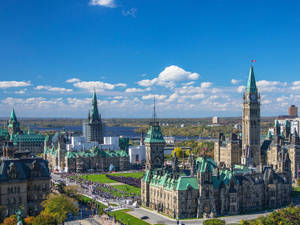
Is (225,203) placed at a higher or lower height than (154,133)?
lower

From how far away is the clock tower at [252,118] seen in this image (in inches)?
6245

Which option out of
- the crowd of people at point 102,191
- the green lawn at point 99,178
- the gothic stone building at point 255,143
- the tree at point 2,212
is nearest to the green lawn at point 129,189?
the crowd of people at point 102,191

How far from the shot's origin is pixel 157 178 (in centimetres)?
10725

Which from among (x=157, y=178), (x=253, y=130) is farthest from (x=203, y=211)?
(x=253, y=130)

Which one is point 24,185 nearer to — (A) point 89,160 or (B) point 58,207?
(B) point 58,207

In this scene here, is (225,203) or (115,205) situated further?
(115,205)

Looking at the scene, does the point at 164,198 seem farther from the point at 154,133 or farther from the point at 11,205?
the point at 11,205

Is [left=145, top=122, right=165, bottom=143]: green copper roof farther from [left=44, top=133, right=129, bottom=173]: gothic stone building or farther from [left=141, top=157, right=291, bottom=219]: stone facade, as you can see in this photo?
[left=44, top=133, right=129, bottom=173]: gothic stone building

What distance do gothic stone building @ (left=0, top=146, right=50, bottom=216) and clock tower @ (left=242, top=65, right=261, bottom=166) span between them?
294ft

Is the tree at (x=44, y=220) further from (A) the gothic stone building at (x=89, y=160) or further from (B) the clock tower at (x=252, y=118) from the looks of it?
(A) the gothic stone building at (x=89, y=160)

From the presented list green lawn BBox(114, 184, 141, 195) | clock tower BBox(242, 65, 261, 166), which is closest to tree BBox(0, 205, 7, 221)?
green lawn BBox(114, 184, 141, 195)

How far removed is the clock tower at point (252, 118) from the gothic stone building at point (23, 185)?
294 feet

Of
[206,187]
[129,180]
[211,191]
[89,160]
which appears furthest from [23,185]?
[89,160]

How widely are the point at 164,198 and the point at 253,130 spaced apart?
70.3 metres
